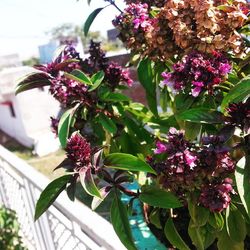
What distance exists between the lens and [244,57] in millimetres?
944

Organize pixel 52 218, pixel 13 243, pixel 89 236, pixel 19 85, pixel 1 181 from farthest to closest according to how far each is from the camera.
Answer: pixel 1 181 → pixel 13 243 → pixel 52 218 → pixel 89 236 → pixel 19 85

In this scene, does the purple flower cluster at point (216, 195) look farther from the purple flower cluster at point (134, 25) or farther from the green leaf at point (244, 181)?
the purple flower cluster at point (134, 25)

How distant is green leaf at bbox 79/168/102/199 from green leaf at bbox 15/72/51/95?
38 cm

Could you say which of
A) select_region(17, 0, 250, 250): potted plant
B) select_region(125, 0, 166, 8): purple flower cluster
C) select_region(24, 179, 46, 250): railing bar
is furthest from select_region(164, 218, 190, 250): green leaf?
select_region(24, 179, 46, 250): railing bar

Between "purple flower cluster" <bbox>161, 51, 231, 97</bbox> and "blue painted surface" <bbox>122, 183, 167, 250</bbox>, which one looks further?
"blue painted surface" <bbox>122, 183, 167, 250</bbox>

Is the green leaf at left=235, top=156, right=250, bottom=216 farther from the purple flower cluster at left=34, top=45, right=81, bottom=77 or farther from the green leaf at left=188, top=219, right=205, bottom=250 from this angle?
the purple flower cluster at left=34, top=45, right=81, bottom=77

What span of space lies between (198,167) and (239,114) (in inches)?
5.4

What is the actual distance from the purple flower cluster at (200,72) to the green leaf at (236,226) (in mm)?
289

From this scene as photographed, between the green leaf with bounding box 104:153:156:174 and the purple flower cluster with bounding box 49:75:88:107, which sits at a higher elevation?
the purple flower cluster with bounding box 49:75:88:107

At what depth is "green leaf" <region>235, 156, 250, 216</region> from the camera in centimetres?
74

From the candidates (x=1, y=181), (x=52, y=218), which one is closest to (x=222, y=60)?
(x=52, y=218)

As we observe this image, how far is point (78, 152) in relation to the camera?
892 millimetres

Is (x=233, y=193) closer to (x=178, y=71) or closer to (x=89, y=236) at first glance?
(x=178, y=71)

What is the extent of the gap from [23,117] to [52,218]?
330 inches
